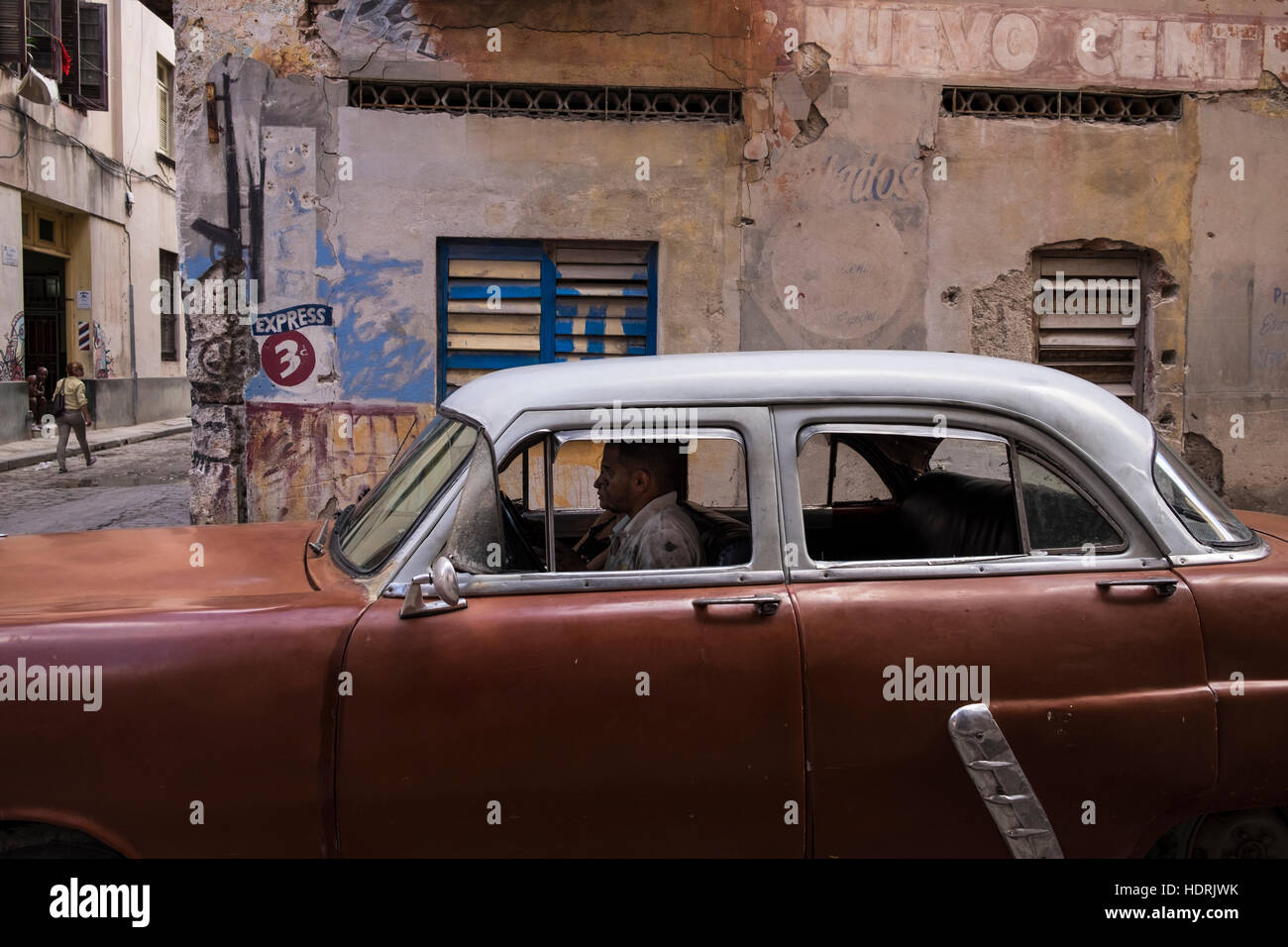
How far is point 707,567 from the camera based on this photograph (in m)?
2.51

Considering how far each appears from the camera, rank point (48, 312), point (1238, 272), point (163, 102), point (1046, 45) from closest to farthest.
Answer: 1. point (1046, 45)
2. point (1238, 272)
3. point (48, 312)
4. point (163, 102)

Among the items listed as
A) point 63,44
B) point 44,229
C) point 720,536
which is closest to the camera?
point 720,536

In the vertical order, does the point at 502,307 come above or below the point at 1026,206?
below

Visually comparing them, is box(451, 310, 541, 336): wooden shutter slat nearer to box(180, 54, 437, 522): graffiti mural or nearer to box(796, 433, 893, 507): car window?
box(180, 54, 437, 522): graffiti mural

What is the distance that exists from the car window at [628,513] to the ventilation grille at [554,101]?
16.4 feet

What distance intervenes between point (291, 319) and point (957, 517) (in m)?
5.87

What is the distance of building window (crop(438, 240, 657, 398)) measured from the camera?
7.73 metres

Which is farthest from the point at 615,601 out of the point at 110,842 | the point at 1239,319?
the point at 1239,319

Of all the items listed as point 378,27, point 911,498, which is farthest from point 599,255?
point 911,498

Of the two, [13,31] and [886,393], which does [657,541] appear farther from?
[13,31]

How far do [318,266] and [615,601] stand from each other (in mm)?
5926

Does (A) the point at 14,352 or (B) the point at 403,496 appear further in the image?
(A) the point at 14,352

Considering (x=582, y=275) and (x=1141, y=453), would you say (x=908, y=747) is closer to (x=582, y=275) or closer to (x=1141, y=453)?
(x=1141, y=453)
